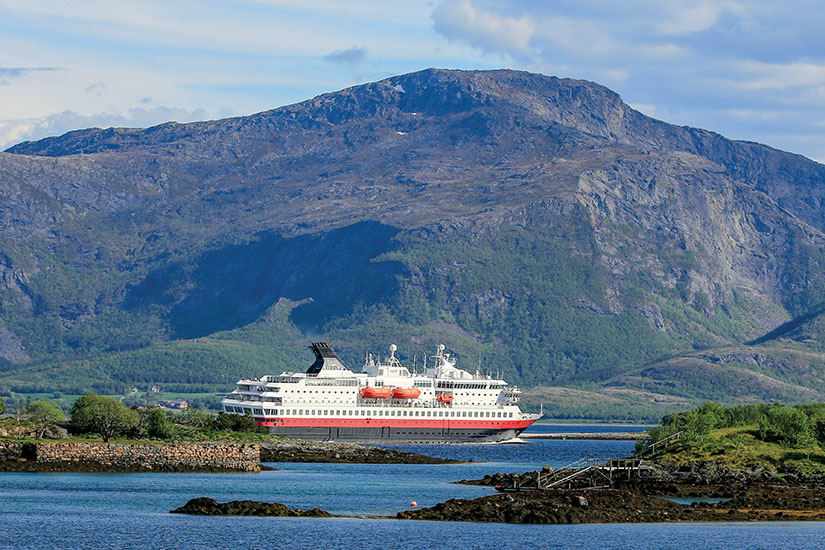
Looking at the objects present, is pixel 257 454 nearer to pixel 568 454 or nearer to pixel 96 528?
pixel 96 528

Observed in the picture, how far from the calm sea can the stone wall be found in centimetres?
284

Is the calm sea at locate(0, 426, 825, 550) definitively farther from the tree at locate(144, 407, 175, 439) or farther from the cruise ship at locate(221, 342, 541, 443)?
the cruise ship at locate(221, 342, 541, 443)

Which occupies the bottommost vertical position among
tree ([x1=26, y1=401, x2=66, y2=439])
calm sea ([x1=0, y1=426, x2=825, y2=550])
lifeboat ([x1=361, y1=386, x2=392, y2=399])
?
calm sea ([x1=0, y1=426, x2=825, y2=550])

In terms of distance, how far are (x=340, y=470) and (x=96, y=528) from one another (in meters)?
48.0

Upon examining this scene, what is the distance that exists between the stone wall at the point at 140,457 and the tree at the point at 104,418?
7155 millimetres

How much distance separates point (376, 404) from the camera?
545 ft

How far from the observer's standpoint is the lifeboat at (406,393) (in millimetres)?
166500

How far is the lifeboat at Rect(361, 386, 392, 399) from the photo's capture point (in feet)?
543

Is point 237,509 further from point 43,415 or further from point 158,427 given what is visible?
point 43,415

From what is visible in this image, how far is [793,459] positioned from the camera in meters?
98.8

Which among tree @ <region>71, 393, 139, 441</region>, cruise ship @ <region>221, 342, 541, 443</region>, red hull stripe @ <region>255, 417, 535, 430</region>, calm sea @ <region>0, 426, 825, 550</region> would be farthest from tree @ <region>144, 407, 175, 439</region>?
cruise ship @ <region>221, 342, 541, 443</region>

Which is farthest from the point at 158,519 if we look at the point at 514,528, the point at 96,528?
the point at 514,528

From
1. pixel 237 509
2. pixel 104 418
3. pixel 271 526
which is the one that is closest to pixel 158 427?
pixel 104 418

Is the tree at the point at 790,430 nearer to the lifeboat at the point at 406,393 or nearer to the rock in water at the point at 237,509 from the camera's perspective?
the rock in water at the point at 237,509
